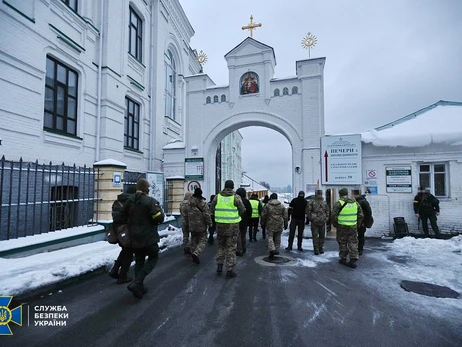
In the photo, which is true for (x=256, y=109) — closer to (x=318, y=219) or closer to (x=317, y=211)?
(x=317, y=211)

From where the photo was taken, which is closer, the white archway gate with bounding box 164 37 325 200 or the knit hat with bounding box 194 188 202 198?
the knit hat with bounding box 194 188 202 198

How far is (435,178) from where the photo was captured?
9.72 meters

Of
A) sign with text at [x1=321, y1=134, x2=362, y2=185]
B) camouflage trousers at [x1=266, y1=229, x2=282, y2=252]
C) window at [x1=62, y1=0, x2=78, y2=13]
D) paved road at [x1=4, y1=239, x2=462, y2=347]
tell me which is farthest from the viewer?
sign with text at [x1=321, y1=134, x2=362, y2=185]

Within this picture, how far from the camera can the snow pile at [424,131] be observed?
9422mm

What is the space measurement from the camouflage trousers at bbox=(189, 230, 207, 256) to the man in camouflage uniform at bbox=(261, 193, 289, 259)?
5.40 feet

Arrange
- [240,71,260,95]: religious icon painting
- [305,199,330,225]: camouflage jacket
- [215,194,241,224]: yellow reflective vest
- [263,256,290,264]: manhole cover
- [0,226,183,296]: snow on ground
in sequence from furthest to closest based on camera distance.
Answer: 1. [240,71,260,95]: religious icon painting
2. [305,199,330,225]: camouflage jacket
3. [263,256,290,264]: manhole cover
4. [215,194,241,224]: yellow reflective vest
5. [0,226,183,296]: snow on ground

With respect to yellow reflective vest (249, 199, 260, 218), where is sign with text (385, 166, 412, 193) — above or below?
above

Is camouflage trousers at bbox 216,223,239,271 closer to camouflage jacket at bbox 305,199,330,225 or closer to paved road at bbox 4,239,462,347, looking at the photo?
paved road at bbox 4,239,462,347

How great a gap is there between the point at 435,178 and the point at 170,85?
52.6ft

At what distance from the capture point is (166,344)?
9.25 feet

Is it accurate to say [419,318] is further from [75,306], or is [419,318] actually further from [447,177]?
[447,177]

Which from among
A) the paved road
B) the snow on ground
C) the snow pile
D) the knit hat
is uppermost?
the snow pile

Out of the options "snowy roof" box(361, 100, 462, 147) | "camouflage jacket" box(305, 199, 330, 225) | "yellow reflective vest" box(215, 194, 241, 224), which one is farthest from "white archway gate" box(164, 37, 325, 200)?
"yellow reflective vest" box(215, 194, 241, 224)

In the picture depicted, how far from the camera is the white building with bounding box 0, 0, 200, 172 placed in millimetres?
7629
